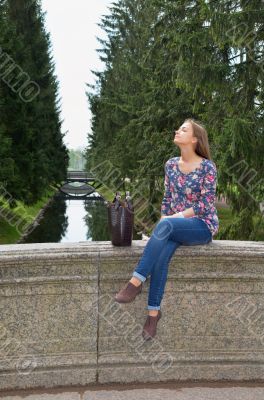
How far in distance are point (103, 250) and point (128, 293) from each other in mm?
384

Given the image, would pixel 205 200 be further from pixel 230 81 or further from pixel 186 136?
pixel 230 81

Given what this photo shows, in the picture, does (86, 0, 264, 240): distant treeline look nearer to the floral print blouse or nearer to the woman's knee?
the floral print blouse

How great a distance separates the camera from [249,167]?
11.6 metres

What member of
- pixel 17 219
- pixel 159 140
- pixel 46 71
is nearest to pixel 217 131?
pixel 159 140

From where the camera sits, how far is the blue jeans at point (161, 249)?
3.75 meters

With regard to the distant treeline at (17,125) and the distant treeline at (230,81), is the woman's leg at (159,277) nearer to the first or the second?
the distant treeline at (230,81)

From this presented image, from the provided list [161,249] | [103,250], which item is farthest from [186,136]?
[103,250]

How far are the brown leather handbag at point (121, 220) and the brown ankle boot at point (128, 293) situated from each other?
40cm

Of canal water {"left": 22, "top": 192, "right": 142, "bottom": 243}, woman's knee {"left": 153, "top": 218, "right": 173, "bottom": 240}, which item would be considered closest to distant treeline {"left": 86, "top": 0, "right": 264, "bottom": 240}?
woman's knee {"left": 153, "top": 218, "right": 173, "bottom": 240}

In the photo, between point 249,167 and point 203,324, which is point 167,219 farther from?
point 249,167

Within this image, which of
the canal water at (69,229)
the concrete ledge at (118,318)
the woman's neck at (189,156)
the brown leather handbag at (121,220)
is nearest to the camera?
the concrete ledge at (118,318)

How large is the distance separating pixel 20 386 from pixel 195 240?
5.43 feet

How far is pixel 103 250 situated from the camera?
3.93m

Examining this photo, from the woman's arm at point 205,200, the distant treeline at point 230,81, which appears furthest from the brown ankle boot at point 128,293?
the distant treeline at point 230,81
